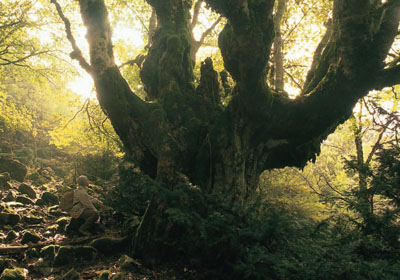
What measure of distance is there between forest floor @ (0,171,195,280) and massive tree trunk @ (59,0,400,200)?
1742mm

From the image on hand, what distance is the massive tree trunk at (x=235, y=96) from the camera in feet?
16.3

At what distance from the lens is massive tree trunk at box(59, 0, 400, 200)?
195 inches

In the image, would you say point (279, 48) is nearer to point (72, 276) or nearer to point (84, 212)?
point (84, 212)

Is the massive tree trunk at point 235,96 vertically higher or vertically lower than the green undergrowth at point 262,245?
higher

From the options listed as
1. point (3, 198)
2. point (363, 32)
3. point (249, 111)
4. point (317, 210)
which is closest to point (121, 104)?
point (249, 111)

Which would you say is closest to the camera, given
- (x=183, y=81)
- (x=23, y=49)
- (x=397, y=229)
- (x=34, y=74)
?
(x=397, y=229)

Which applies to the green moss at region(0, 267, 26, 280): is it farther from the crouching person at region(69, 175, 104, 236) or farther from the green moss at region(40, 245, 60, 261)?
the crouching person at region(69, 175, 104, 236)

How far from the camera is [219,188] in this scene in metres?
5.85

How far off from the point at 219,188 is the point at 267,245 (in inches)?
88.3

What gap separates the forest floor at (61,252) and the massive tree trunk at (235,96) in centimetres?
174

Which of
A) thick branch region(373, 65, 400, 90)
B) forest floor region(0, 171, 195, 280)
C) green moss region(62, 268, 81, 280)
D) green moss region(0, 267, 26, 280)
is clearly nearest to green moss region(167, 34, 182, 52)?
thick branch region(373, 65, 400, 90)

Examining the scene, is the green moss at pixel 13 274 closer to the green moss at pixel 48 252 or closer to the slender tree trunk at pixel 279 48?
the green moss at pixel 48 252

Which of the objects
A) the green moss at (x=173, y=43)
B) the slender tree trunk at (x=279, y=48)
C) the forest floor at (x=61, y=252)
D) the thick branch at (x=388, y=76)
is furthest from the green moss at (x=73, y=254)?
the thick branch at (x=388, y=76)

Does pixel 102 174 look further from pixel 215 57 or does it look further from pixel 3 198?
pixel 215 57
